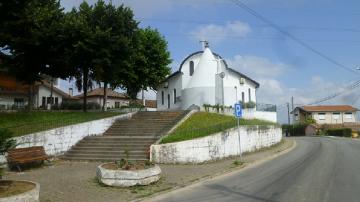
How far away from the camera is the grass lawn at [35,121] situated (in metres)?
21.0

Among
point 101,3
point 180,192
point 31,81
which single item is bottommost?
point 180,192

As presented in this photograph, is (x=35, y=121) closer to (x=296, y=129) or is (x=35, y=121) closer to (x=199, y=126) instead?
(x=199, y=126)

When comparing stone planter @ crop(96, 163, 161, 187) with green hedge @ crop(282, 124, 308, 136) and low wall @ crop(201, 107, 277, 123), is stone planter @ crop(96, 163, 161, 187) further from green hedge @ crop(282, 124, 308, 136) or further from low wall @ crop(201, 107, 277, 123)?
green hedge @ crop(282, 124, 308, 136)

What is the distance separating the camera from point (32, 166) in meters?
18.4

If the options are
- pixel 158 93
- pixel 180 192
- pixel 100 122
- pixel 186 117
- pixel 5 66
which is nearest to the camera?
pixel 180 192

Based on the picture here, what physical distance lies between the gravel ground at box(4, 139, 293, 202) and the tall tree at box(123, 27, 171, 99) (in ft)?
75.2

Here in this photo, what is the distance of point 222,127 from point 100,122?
7.37 metres

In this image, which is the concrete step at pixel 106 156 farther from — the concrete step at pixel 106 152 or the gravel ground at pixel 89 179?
the gravel ground at pixel 89 179

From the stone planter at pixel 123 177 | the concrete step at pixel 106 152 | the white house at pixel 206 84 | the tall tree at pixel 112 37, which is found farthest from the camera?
the white house at pixel 206 84

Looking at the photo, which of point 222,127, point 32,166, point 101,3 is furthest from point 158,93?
point 32,166

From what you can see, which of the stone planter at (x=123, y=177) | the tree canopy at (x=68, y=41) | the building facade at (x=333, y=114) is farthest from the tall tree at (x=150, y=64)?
the building facade at (x=333, y=114)

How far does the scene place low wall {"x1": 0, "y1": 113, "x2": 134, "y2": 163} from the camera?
65.9 feet

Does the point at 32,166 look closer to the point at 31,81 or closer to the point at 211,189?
the point at 211,189

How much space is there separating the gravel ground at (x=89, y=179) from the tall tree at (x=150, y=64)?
2291 cm
